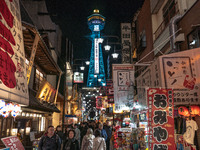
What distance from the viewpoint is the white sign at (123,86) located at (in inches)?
535

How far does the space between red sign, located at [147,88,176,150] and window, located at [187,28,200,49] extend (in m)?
4.22

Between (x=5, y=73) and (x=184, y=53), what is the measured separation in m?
7.82

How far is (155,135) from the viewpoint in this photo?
6.39 metres

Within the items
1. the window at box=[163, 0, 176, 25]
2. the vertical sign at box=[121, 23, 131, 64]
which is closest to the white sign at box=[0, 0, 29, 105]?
the window at box=[163, 0, 176, 25]

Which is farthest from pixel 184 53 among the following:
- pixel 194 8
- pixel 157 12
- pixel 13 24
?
pixel 157 12

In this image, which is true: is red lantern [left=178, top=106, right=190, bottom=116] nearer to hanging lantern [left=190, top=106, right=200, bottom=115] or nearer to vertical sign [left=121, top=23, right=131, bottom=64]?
hanging lantern [left=190, top=106, right=200, bottom=115]

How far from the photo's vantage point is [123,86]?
13758 mm

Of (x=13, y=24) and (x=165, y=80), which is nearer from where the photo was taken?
(x=13, y=24)

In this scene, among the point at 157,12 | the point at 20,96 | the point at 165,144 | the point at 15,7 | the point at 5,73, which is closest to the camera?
the point at 5,73

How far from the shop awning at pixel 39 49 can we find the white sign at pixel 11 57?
15.1 ft

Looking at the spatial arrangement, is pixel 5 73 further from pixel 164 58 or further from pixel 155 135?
pixel 164 58

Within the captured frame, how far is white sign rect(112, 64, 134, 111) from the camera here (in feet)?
44.6

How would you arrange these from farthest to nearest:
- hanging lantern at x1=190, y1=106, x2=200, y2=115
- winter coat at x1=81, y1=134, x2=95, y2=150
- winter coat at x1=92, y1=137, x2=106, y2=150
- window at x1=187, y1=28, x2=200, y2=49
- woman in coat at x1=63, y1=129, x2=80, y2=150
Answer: window at x1=187, y1=28, x2=200, y2=49 < winter coat at x1=81, y1=134, x2=95, y2=150 < hanging lantern at x1=190, y1=106, x2=200, y2=115 < winter coat at x1=92, y1=137, x2=106, y2=150 < woman in coat at x1=63, y1=129, x2=80, y2=150

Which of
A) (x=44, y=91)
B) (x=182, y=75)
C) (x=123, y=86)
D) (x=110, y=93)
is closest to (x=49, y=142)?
(x=182, y=75)
